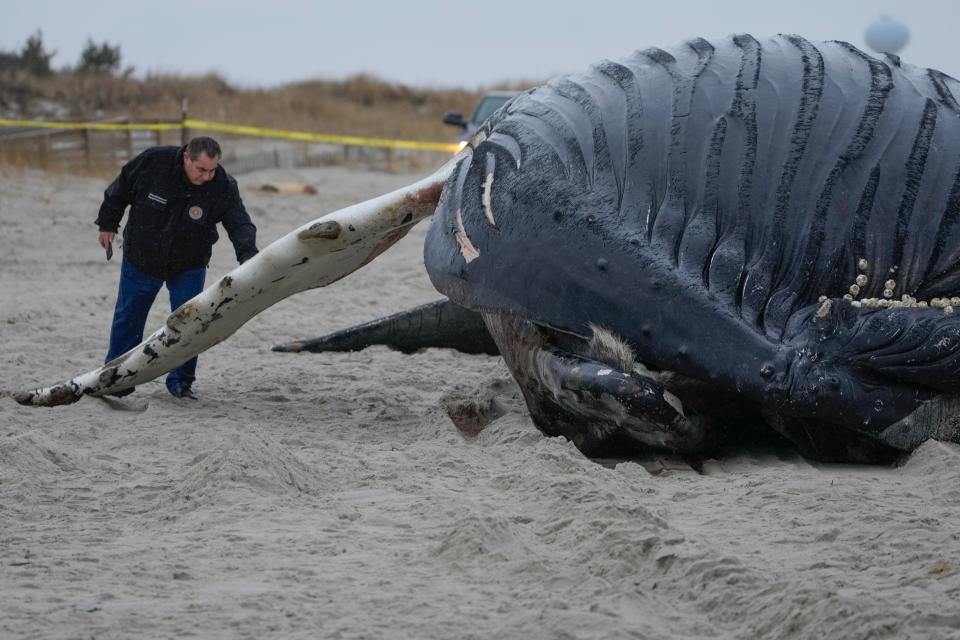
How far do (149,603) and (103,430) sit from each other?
2427mm

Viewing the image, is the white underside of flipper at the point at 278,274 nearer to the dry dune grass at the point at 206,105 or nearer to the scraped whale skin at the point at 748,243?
the scraped whale skin at the point at 748,243

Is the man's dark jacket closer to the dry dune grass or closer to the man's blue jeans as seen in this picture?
the man's blue jeans

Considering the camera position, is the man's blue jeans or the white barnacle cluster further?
the man's blue jeans

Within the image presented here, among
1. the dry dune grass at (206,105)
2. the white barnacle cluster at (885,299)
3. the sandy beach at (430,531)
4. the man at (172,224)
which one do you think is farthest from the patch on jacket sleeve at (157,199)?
the dry dune grass at (206,105)

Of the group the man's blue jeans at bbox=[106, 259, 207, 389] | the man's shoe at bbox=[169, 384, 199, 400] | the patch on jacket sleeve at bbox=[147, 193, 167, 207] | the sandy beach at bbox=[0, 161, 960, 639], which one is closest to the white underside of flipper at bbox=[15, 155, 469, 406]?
the sandy beach at bbox=[0, 161, 960, 639]

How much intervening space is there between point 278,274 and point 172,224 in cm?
102

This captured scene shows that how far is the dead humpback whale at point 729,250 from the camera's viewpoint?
4555 millimetres

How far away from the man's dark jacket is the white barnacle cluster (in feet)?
10.5

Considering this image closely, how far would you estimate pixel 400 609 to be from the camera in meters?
3.35

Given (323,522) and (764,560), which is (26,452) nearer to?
(323,522)

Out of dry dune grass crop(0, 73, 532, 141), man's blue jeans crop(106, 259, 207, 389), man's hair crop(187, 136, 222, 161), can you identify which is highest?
man's hair crop(187, 136, 222, 161)

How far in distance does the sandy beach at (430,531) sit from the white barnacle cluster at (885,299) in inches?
20.3

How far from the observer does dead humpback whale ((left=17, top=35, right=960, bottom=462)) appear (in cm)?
455

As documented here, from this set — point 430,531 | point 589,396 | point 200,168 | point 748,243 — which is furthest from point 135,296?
point 748,243
